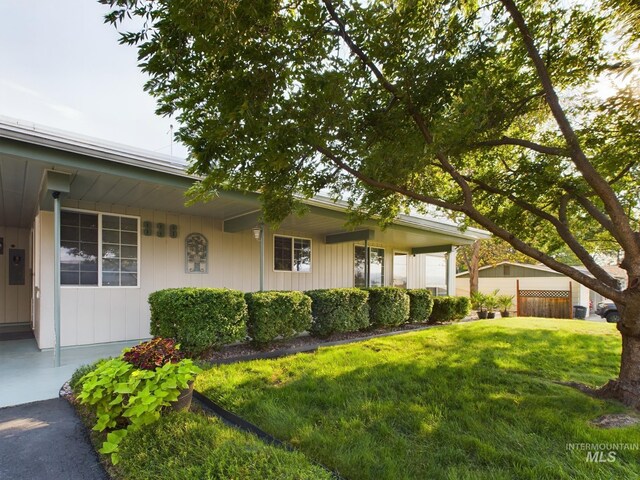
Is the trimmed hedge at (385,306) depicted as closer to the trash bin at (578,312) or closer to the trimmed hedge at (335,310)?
the trimmed hedge at (335,310)

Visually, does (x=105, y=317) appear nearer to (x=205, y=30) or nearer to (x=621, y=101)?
(x=205, y=30)

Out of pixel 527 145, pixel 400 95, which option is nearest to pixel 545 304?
pixel 527 145

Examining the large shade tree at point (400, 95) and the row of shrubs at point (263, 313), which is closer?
the large shade tree at point (400, 95)

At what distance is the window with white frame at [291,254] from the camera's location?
29.6 feet

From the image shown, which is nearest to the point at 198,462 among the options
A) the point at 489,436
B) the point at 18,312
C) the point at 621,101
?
the point at 489,436

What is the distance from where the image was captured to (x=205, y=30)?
2586mm

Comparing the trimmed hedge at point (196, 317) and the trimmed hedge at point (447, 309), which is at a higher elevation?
the trimmed hedge at point (196, 317)

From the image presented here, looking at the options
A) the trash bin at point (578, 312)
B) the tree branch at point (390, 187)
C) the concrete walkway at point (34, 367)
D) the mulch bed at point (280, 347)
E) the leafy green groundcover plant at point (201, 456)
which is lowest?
the trash bin at point (578, 312)

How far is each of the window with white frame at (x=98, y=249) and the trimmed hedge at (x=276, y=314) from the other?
101 inches

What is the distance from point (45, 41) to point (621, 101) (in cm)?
723

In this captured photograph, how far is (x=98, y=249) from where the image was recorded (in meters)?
6.22

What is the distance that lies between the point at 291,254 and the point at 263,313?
368cm

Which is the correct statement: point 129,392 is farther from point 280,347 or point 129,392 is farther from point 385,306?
point 385,306

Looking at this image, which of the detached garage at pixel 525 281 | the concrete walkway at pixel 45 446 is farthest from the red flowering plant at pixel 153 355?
the detached garage at pixel 525 281
